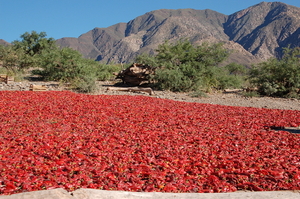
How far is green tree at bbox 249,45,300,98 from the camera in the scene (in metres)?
15.9

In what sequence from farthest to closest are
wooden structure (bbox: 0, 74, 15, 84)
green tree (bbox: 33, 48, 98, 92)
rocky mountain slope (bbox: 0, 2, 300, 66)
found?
rocky mountain slope (bbox: 0, 2, 300, 66) < green tree (bbox: 33, 48, 98, 92) < wooden structure (bbox: 0, 74, 15, 84)

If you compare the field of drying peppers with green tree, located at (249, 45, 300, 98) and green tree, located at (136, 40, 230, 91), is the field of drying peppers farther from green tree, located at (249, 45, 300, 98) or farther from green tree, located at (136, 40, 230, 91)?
green tree, located at (249, 45, 300, 98)

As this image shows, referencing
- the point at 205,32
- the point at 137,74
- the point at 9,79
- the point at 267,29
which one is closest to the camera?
the point at 9,79

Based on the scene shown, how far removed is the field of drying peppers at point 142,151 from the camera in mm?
3713

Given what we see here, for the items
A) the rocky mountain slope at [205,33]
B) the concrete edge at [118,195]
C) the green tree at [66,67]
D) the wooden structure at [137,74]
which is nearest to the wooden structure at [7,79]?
the green tree at [66,67]

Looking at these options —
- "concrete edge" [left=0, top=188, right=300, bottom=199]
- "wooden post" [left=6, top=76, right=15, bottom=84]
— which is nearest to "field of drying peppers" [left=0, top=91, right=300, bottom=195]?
"concrete edge" [left=0, top=188, right=300, bottom=199]

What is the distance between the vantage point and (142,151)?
5078 millimetres

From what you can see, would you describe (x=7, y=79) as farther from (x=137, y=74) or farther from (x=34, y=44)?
(x=34, y=44)

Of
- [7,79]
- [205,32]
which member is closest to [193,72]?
[7,79]

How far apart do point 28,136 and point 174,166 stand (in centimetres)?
307

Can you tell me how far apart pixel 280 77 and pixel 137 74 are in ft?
28.0

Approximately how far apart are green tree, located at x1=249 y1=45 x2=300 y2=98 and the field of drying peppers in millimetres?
7871

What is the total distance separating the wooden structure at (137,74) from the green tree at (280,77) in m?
6.47

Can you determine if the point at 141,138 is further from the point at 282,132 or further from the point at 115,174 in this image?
A: the point at 282,132
